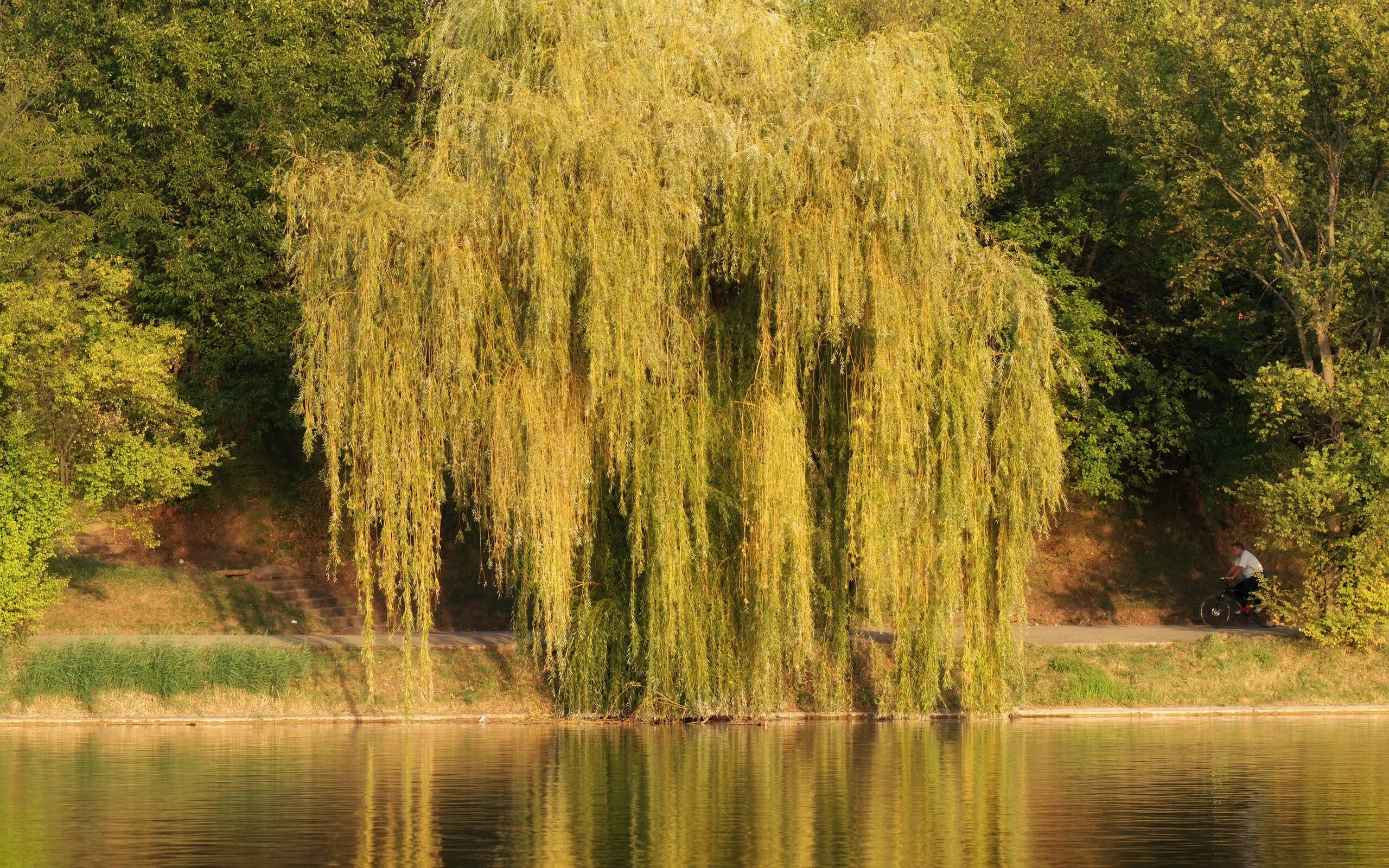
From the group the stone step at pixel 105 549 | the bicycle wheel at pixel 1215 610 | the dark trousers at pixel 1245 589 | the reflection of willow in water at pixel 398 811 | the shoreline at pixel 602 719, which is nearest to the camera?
the reflection of willow in water at pixel 398 811

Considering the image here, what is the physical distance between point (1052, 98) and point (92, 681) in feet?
89.3

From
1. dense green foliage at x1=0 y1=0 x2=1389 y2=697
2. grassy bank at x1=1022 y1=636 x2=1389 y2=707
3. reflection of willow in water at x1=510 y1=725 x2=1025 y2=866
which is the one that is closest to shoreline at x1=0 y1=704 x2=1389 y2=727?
grassy bank at x1=1022 y1=636 x2=1389 y2=707

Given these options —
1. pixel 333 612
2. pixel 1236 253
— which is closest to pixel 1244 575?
pixel 1236 253

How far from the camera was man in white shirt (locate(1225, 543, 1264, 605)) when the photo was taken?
3628cm

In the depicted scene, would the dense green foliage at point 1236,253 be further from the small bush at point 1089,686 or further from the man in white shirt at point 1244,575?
the small bush at point 1089,686

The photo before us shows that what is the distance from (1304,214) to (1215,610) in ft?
29.5

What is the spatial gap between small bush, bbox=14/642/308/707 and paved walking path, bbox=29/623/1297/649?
652mm

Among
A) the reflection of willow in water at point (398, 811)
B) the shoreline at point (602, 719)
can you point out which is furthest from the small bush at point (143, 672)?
the reflection of willow in water at point (398, 811)

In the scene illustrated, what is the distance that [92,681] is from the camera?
97.2 ft

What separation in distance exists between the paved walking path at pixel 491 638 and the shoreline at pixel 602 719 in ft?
4.77

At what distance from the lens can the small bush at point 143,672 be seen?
97.1ft

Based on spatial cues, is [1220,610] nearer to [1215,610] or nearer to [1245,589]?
[1215,610]

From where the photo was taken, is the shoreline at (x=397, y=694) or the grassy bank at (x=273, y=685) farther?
the grassy bank at (x=273, y=685)

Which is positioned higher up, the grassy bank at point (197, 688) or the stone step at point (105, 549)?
the stone step at point (105, 549)
